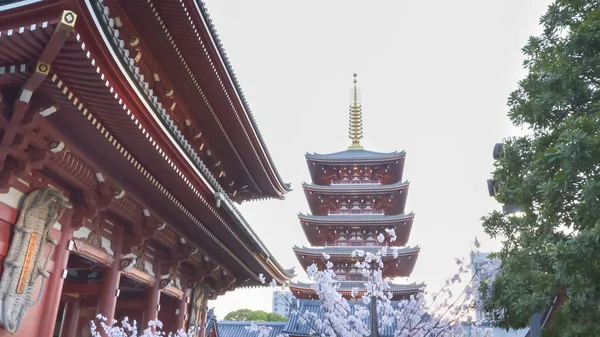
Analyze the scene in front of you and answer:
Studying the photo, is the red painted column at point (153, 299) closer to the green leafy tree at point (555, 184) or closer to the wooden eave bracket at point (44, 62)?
the wooden eave bracket at point (44, 62)

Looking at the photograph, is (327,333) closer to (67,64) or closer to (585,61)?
(67,64)

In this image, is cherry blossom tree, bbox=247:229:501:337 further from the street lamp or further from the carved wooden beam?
the carved wooden beam

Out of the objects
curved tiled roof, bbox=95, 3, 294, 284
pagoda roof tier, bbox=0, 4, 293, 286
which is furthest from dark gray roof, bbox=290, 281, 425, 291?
pagoda roof tier, bbox=0, 4, 293, 286

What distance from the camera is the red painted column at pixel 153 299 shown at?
9992 mm

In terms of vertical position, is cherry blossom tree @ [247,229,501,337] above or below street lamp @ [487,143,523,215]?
below

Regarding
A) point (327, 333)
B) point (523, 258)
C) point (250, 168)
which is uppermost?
point (250, 168)

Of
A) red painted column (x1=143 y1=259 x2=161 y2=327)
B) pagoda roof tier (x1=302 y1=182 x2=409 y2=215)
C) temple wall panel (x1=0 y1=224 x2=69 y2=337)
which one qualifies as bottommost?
temple wall panel (x1=0 y1=224 x2=69 y2=337)

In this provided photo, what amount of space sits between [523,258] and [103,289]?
7176 millimetres

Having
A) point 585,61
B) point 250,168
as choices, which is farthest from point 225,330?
point 585,61

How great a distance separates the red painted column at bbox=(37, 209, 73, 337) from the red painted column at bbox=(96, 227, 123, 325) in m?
1.41

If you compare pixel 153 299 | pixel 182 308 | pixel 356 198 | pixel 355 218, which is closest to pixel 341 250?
pixel 355 218

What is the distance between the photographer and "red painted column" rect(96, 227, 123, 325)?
8219mm

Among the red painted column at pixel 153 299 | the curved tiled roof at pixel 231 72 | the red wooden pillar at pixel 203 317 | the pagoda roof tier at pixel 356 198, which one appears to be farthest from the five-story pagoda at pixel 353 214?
the red painted column at pixel 153 299

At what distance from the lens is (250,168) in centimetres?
1507
